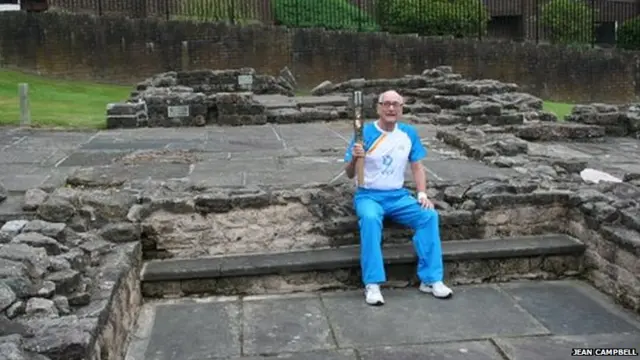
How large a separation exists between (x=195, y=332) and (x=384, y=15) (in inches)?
762

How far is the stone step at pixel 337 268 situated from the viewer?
5.04 meters

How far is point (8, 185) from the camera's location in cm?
611

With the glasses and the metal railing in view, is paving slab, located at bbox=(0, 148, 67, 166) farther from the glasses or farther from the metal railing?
the metal railing

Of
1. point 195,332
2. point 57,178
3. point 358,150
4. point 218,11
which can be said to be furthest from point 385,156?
point 218,11

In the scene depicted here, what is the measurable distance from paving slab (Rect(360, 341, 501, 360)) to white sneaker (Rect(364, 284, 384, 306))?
65 cm

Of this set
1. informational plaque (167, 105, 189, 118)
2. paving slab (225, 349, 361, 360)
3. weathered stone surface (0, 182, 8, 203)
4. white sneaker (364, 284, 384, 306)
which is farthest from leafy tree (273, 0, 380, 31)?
paving slab (225, 349, 361, 360)

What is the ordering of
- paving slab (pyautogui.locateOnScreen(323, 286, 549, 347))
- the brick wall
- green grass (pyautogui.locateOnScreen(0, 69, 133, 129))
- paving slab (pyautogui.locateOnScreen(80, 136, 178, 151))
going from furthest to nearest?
1. the brick wall
2. green grass (pyautogui.locateOnScreen(0, 69, 133, 129))
3. paving slab (pyautogui.locateOnScreen(80, 136, 178, 151))
4. paving slab (pyautogui.locateOnScreen(323, 286, 549, 347))

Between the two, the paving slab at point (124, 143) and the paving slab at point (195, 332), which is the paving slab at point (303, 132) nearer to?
the paving slab at point (124, 143)

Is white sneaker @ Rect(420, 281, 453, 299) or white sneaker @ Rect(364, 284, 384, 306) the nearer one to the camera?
white sneaker @ Rect(364, 284, 384, 306)

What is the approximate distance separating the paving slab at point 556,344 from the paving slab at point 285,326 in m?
0.99

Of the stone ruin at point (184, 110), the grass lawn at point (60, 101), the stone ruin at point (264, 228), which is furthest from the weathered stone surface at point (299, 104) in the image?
the stone ruin at point (264, 228)

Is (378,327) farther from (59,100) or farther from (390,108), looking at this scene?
(59,100)

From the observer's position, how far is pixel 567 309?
15.6ft

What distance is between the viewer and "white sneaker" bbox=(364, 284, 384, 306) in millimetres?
4812
